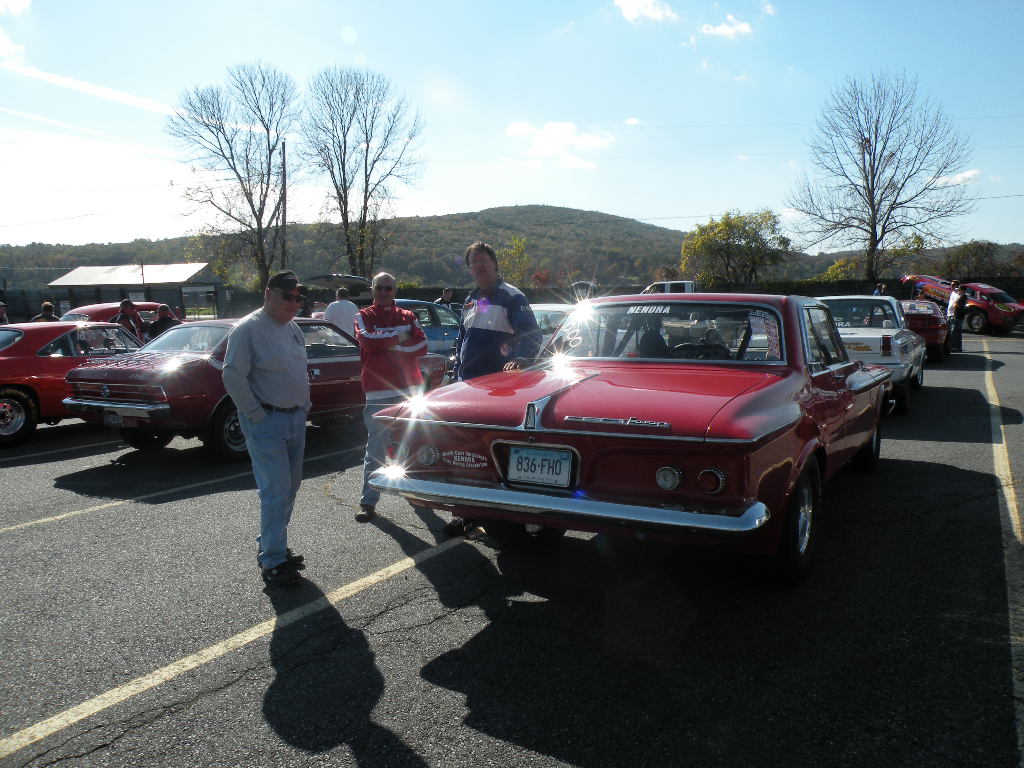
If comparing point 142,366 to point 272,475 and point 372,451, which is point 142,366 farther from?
point 272,475

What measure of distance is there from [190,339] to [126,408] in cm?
120

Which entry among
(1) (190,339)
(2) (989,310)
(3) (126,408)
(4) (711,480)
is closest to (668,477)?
(4) (711,480)

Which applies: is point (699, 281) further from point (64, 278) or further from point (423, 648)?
point (423, 648)

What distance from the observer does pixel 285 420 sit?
13.6 ft

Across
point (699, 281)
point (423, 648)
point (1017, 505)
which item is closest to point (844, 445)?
point (1017, 505)

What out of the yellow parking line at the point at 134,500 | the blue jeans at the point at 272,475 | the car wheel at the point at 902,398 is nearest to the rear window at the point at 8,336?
the yellow parking line at the point at 134,500

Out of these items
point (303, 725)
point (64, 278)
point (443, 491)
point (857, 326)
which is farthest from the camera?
point (64, 278)

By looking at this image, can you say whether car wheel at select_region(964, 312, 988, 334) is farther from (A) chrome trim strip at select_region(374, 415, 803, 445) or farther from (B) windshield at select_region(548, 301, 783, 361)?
(A) chrome trim strip at select_region(374, 415, 803, 445)

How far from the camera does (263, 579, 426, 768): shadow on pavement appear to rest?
2.55 meters

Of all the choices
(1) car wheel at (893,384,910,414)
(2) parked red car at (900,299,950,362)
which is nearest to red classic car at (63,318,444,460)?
(1) car wheel at (893,384,910,414)

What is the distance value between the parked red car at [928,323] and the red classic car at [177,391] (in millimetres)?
12941

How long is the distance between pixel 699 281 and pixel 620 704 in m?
51.9

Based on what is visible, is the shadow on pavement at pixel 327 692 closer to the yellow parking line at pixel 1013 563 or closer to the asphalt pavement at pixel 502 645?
the asphalt pavement at pixel 502 645

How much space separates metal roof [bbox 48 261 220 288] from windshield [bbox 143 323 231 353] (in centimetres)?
3134
